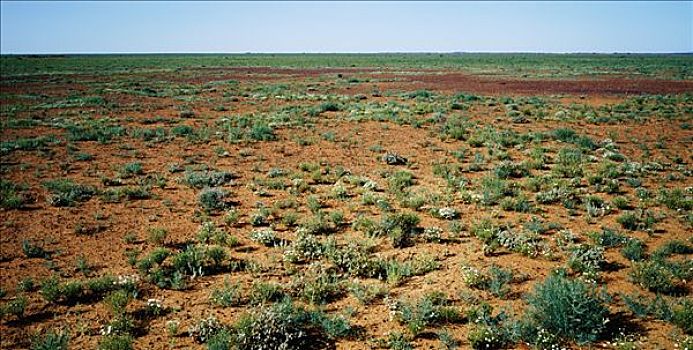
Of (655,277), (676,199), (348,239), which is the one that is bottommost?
(348,239)

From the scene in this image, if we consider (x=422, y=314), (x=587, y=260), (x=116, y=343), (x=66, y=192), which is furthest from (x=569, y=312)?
(x=66, y=192)

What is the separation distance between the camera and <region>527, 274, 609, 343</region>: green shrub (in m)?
5.93

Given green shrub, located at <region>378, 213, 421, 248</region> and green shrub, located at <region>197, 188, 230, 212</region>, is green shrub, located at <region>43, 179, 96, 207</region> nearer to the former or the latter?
green shrub, located at <region>197, 188, 230, 212</region>

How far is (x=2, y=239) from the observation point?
9.69 metres

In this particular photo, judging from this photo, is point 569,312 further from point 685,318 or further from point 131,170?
point 131,170

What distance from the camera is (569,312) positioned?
6090 millimetres

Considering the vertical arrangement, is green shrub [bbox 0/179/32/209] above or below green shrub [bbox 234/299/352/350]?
above

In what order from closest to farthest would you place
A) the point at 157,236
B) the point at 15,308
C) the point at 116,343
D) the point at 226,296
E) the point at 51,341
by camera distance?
the point at 51,341 < the point at 116,343 < the point at 15,308 < the point at 226,296 < the point at 157,236

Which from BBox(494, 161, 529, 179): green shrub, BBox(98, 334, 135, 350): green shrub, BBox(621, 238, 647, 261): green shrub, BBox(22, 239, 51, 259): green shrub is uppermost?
BBox(494, 161, 529, 179): green shrub

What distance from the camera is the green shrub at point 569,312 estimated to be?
5.93m

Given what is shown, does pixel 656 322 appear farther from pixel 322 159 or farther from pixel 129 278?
pixel 322 159

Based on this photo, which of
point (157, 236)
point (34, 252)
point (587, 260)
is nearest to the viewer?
point (587, 260)

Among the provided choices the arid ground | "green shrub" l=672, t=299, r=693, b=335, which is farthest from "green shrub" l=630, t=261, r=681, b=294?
"green shrub" l=672, t=299, r=693, b=335

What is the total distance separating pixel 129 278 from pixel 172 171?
26.4 feet
